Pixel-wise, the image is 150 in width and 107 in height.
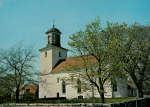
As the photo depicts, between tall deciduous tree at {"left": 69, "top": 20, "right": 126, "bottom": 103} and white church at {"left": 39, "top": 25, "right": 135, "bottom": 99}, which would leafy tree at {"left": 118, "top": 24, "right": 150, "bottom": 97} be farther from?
white church at {"left": 39, "top": 25, "right": 135, "bottom": 99}

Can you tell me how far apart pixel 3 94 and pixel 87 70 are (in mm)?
16325

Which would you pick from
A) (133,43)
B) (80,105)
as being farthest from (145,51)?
(80,105)

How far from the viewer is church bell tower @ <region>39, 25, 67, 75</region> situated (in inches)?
1732

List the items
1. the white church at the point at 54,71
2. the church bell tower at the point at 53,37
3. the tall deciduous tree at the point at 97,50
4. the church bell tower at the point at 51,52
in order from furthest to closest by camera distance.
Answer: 1. the church bell tower at the point at 53,37
2. the church bell tower at the point at 51,52
3. the white church at the point at 54,71
4. the tall deciduous tree at the point at 97,50

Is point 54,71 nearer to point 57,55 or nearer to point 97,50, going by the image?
point 57,55

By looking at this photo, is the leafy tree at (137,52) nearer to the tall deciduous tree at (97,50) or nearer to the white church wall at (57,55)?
the tall deciduous tree at (97,50)

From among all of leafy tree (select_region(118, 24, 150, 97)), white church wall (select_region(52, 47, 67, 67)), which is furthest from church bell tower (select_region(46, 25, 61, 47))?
leafy tree (select_region(118, 24, 150, 97))

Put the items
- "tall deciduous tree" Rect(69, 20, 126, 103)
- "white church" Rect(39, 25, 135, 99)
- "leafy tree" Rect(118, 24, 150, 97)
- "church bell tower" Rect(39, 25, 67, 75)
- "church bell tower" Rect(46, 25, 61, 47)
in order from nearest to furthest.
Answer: "tall deciduous tree" Rect(69, 20, 126, 103) < "leafy tree" Rect(118, 24, 150, 97) < "white church" Rect(39, 25, 135, 99) < "church bell tower" Rect(39, 25, 67, 75) < "church bell tower" Rect(46, 25, 61, 47)

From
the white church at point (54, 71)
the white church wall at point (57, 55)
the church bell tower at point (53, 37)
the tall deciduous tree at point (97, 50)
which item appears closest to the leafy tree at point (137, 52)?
the tall deciduous tree at point (97, 50)

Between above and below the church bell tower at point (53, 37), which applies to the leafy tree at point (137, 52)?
below

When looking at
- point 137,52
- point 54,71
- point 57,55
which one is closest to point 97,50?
point 137,52

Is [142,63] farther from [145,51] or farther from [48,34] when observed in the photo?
[48,34]

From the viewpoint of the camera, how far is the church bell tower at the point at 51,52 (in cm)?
4400

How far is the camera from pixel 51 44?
45.5 meters
